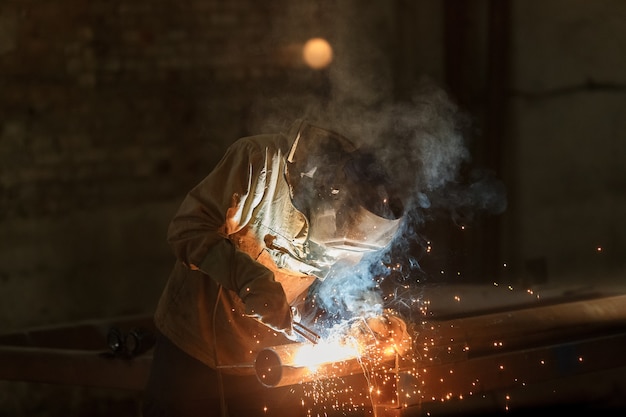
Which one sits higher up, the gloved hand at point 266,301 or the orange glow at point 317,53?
the orange glow at point 317,53

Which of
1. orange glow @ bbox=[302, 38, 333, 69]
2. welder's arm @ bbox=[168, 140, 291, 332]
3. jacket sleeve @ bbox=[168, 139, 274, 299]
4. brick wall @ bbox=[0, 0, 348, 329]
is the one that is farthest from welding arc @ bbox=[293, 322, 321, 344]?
orange glow @ bbox=[302, 38, 333, 69]

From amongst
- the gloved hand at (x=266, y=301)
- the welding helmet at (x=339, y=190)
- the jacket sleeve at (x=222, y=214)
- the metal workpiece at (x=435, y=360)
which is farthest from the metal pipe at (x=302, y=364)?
the welding helmet at (x=339, y=190)

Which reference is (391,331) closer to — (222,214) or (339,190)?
(339,190)

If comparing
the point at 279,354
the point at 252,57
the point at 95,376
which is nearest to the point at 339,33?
the point at 252,57

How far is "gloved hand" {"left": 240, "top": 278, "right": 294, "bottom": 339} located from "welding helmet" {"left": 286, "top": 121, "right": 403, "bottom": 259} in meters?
0.38

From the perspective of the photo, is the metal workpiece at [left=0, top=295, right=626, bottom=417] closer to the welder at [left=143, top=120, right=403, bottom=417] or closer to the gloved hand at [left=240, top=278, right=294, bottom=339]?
the gloved hand at [left=240, top=278, right=294, bottom=339]

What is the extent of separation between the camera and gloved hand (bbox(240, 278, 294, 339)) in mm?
3008

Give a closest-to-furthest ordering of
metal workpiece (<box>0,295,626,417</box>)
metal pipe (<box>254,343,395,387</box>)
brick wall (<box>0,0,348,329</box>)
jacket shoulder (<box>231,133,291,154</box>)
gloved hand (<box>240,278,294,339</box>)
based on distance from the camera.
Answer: metal pipe (<box>254,343,395,387</box>) < gloved hand (<box>240,278,294,339</box>) < metal workpiece (<box>0,295,626,417</box>) < jacket shoulder (<box>231,133,291,154</box>) < brick wall (<box>0,0,348,329</box>)

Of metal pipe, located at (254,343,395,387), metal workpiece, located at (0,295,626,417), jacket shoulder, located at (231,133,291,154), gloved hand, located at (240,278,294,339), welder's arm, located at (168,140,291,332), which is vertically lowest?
metal workpiece, located at (0,295,626,417)

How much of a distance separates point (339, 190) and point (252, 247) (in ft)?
1.66

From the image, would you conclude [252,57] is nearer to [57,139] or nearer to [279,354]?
[57,139]

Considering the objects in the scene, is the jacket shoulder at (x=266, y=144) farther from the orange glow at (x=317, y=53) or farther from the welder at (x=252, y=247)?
the orange glow at (x=317, y=53)

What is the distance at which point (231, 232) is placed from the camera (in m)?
3.37

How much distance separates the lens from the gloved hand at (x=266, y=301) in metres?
3.01
